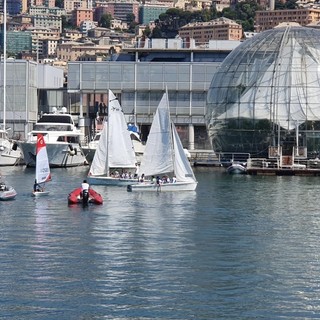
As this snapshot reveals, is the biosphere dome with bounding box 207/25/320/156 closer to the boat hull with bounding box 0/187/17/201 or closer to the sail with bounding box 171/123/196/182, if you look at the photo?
the sail with bounding box 171/123/196/182

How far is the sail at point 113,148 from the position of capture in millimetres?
76438

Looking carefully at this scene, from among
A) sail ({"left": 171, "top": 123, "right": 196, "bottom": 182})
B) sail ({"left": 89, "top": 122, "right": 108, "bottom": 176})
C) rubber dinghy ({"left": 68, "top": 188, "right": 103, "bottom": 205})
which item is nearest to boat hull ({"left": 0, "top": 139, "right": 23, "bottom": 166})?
sail ({"left": 89, "top": 122, "right": 108, "bottom": 176})

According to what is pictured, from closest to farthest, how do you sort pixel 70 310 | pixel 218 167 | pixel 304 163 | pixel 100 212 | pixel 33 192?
1. pixel 70 310
2. pixel 100 212
3. pixel 33 192
4. pixel 304 163
5. pixel 218 167

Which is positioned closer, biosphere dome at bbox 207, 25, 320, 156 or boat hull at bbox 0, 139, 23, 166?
biosphere dome at bbox 207, 25, 320, 156

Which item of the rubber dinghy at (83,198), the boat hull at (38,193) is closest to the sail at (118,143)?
the boat hull at (38,193)

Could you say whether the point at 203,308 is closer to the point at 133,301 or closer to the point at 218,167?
the point at 133,301

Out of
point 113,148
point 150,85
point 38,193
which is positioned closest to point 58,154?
point 150,85

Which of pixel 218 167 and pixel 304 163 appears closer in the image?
pixel 304 163

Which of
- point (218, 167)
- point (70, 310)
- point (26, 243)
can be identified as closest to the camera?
point (70, 310)

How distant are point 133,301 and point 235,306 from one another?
8.91 ft

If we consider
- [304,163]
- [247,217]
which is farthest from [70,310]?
[304,163]

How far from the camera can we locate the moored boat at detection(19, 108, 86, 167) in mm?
100250

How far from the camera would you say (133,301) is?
35.6m

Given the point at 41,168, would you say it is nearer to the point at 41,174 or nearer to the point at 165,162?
the point at 41,174
